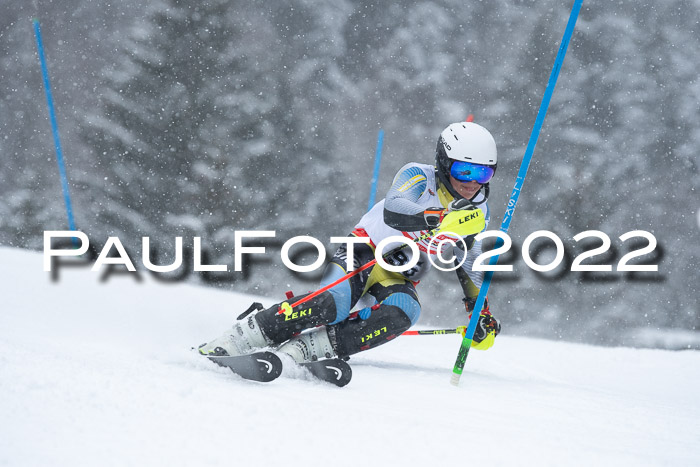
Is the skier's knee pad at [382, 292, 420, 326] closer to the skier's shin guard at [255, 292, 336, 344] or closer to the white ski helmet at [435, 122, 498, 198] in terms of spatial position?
the skier's shin guard at [255, 292, 336, 344]

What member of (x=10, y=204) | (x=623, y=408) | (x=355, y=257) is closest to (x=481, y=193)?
(x=355, y=257)

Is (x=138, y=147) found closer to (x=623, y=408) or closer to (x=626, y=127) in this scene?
(x=626, y=127)

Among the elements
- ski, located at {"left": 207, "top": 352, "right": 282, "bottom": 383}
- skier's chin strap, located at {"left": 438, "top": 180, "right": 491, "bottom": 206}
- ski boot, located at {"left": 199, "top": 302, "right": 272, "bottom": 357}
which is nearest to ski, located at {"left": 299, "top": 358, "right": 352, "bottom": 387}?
ski, located at {"left": 207, "top": 352, "right": 282, "bottom": 383}

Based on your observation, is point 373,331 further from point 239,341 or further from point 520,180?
point 520,180

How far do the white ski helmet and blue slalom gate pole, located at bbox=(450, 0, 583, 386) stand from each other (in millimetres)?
200

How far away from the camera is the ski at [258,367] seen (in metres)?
2.86

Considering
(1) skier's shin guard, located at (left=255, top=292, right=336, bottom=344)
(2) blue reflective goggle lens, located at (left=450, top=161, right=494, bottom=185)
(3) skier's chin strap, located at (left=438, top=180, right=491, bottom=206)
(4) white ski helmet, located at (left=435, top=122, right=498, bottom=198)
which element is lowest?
(1) skier's shin guard, located at (left=255, top=292, right=336, bottom=344)

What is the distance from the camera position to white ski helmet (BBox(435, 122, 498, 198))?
12.2 ft

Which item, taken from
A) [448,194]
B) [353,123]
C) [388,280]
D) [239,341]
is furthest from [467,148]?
[353,123]

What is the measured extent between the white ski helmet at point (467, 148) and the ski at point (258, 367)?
1.67 metres

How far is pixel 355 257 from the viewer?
4016 millimetres

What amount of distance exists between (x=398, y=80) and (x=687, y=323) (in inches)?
371

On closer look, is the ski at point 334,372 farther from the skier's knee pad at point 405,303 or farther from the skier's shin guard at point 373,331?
the skier's knee pad at point 405,303

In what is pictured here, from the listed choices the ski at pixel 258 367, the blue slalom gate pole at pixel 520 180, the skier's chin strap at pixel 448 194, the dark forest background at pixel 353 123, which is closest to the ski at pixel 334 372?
the ski at pixel 258 367
